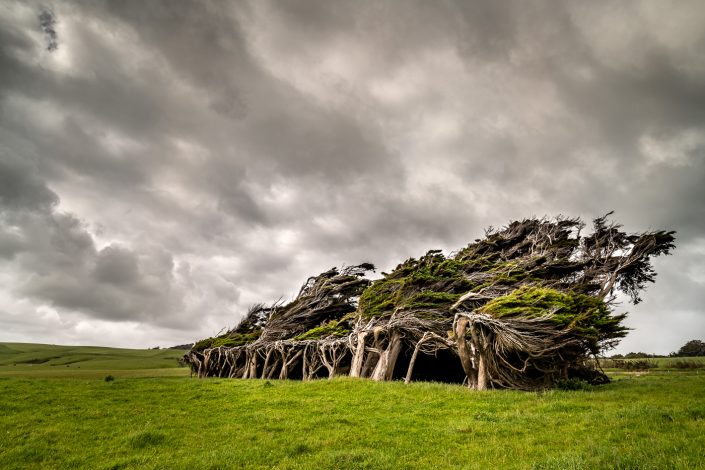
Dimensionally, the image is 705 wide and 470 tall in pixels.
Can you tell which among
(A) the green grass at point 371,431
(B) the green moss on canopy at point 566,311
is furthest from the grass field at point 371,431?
(B) the green moss on canopy at point 566,311

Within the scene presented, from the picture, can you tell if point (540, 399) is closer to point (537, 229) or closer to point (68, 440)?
point (68, 440)

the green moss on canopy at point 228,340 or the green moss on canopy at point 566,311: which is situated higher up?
the green moss on canopy at point 566,311

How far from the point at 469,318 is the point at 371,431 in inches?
374

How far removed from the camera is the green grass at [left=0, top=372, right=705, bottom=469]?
788cm

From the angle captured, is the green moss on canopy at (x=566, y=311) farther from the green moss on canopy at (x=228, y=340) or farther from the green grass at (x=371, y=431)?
the green moss on canopy at (x=228, y=340)

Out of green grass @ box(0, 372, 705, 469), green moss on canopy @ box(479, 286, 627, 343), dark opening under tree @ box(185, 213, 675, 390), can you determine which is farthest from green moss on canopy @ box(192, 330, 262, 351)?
green moss on canopy @ box(479, 286, 627, 343)

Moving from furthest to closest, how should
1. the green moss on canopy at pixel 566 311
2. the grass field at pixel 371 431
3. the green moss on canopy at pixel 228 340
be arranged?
the green moss on canopy at pixel 228 340 < the green moss on canopy at pixel 566 311 < the grass field at pixel 371 431

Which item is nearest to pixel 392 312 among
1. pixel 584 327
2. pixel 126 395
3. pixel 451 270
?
pixel 451 270

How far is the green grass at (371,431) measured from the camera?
788cm

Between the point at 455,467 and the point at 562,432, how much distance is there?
147 inches

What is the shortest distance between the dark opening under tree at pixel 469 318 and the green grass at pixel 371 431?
2737 millimetres

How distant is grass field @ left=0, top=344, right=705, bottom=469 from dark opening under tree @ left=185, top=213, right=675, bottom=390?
2659 mm

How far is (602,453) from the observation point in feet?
23.6

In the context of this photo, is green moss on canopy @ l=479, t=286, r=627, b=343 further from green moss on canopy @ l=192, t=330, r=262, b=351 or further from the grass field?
green moss on canopy @ l=192, t=330, r=262, b=351
